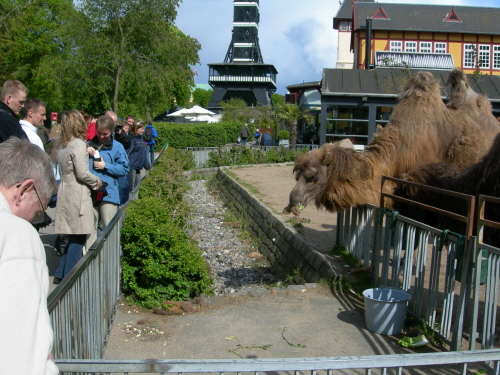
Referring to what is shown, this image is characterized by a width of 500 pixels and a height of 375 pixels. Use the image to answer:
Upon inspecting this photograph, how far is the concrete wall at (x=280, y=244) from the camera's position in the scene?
25.4 ft

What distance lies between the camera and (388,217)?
6.13 metres

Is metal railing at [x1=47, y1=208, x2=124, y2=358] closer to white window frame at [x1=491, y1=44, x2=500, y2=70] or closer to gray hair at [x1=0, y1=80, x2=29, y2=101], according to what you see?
gray hair at [x1=0, y1=80, x2=29, y2=101]

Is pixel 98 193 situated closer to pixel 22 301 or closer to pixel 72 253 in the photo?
pixel 72 253

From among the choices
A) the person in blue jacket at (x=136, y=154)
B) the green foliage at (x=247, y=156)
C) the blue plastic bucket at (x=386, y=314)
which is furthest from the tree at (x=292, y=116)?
the blue plastic bucket at (x=386, y=314)

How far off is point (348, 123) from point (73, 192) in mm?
17253

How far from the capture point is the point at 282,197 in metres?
15.3

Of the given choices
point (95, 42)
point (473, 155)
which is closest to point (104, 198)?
point (473, 155)

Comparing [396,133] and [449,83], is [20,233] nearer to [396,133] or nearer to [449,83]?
[396,133]

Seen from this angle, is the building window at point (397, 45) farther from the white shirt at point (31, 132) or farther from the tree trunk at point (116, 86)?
the white shirt at point (31, 132)

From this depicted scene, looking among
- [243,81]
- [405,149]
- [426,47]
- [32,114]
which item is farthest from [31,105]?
[243,81]

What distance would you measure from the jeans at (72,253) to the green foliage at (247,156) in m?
19.8

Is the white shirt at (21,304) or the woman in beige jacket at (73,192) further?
the woman in beige jacket at (73,192)

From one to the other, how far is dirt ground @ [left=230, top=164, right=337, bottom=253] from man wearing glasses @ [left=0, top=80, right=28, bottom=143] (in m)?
4.23

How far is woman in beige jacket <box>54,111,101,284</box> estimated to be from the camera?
629 cm
